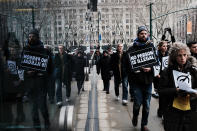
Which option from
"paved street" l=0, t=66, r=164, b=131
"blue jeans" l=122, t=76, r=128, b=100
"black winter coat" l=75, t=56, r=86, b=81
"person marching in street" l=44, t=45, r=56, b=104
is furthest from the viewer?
"black winter coat" l=75, t=56, r=86, b=81

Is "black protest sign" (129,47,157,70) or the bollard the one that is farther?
"black protest sign" (129,47,157,70)

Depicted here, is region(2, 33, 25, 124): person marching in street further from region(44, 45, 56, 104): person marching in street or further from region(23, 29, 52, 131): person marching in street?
region(44, 45, 56, 104): person marching in street

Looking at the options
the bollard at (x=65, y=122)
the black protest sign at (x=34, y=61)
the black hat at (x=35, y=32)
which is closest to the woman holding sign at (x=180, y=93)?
the bollard at (x=65, y=122)

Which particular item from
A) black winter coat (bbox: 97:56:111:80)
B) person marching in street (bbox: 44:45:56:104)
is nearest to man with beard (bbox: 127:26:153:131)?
person marching in street (bbox: 44:45:56:104)

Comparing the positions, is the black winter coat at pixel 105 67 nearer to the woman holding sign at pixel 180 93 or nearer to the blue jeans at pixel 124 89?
the blue jeans at pixel 124 89

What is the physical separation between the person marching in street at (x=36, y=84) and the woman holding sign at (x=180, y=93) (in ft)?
4.36

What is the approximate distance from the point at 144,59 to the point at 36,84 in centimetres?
267

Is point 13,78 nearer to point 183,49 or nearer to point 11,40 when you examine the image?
point 11,40

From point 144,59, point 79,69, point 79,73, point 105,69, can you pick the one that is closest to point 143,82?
point 144,59

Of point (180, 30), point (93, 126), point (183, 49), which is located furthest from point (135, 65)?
point (180, 30)

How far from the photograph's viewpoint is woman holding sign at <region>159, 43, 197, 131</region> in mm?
3033

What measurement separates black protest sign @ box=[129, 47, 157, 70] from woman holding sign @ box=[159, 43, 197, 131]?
1731mm

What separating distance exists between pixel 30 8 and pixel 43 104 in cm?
102

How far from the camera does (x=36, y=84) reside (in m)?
2.67
